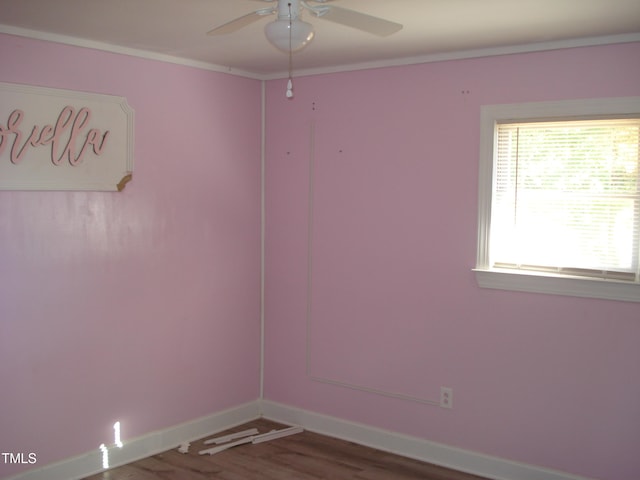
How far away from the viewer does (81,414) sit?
360cm

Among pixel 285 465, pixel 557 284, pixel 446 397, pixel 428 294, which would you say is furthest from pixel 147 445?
pixel 557 284

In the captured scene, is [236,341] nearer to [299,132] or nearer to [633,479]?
[299,132]

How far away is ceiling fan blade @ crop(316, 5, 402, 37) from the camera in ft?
7.27

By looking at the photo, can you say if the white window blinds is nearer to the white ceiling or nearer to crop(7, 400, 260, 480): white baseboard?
the white ceiling

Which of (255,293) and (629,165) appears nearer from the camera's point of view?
(629,165)

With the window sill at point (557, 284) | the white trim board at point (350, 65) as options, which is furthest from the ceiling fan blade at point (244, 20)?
the window sill at point (557, 284)

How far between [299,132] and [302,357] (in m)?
1.53

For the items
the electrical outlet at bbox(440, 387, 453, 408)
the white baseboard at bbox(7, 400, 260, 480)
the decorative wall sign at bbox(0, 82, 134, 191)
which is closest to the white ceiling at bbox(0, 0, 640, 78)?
the decorative wall sign at bbox(0, 82, 134, 191)

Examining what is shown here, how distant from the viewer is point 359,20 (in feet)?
7.43

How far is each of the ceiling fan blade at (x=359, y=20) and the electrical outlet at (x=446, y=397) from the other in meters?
2.26

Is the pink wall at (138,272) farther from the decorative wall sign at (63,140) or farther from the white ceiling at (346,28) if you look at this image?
the white ceiling at (346,28)

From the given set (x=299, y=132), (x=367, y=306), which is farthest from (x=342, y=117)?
(x=367, y=306)

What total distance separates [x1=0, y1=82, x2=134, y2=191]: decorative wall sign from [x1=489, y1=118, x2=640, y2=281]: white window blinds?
2.13 meters

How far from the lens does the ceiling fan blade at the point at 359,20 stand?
2.22 metres
